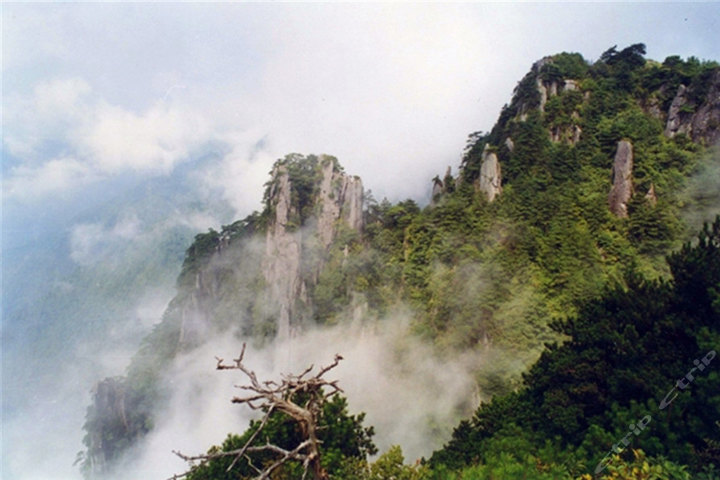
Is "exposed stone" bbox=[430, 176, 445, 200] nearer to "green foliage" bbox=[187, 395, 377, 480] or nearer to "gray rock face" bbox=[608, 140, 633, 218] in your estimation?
"gray rock face" bbox=[608, 140, 633, 218]

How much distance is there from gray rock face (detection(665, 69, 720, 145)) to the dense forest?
4.8 inches

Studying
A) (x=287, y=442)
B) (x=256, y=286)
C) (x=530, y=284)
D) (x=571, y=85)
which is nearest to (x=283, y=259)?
(x=256, y=286)

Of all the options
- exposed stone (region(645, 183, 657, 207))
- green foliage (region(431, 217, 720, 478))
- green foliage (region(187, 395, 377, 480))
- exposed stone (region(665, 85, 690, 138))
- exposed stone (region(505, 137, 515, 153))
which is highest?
exposed stone (region(505, 137, 515, 153))

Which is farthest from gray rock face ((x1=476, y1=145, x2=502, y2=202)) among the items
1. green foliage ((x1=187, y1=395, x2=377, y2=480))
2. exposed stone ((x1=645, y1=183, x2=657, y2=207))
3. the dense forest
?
green foliage ((x1=187, y1=395, x2=377, y2=480))

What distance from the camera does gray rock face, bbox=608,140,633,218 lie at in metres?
33.4

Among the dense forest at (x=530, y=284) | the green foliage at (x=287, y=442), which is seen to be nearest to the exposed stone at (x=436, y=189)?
the dense forest at (x=530, y=284)

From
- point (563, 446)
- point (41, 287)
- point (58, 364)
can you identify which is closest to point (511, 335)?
point (563, 446)

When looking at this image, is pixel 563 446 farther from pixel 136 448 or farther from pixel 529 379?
pixel 136 448

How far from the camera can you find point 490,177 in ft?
132

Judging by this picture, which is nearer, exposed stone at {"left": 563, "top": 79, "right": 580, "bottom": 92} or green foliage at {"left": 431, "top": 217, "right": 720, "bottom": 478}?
green foliage at {"left": 431, "top": 217, "right": 720, "bottom": 478}

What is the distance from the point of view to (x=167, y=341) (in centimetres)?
5469

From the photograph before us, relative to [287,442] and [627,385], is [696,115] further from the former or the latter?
[287,442]

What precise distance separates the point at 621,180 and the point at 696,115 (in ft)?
26.7

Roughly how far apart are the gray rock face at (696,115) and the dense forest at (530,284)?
4.8 inches
